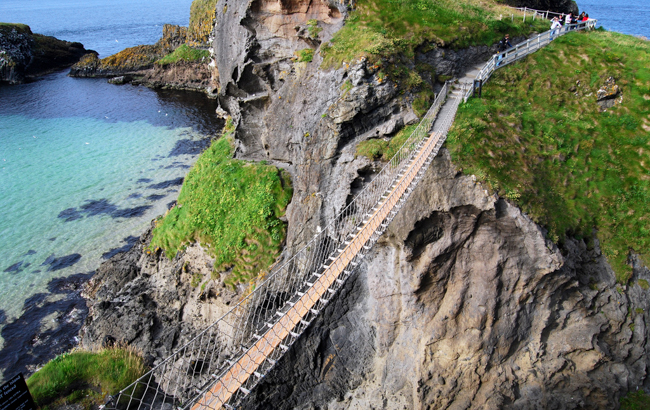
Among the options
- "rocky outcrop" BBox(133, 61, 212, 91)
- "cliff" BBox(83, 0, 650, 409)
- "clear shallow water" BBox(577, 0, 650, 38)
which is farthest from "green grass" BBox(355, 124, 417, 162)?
"clear shallow water" BBox(577, 0, 650, 38)

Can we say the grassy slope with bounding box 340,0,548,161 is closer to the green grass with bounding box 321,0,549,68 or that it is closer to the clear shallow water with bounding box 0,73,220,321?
the green grass with bounding box 321,0,549,68

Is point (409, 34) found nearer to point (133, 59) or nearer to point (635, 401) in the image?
point (635, 401)

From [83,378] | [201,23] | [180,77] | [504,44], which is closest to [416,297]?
[83,378]

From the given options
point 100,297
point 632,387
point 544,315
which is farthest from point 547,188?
point 100,297

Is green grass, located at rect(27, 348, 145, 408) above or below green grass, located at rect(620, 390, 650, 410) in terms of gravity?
above

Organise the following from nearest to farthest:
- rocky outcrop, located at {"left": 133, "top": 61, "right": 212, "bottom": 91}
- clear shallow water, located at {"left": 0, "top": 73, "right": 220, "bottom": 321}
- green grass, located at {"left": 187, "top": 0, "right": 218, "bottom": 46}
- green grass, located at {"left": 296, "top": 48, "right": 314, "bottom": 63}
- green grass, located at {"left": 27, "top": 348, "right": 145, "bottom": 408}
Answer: green grass, located at {"left": 27, "top": 348, "right": 145, "bottom": 408}, green grass, located at {"left": 296, "top": 48, "right": 314, "bottom": 63}, clear shallow water, located at {"left": 0, "top": 73, "right": 220, "bottom": 321}, rocky outcrop, located at {"left": 133, "top": 61, "right": 212, "bottom": 91}, green grass, located at {"left": 187, "top": 0, "right": 218, "bottom": 46}

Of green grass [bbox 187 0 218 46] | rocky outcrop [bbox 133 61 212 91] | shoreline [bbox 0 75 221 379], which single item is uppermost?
green grass [bbox 187 0 218 46]
